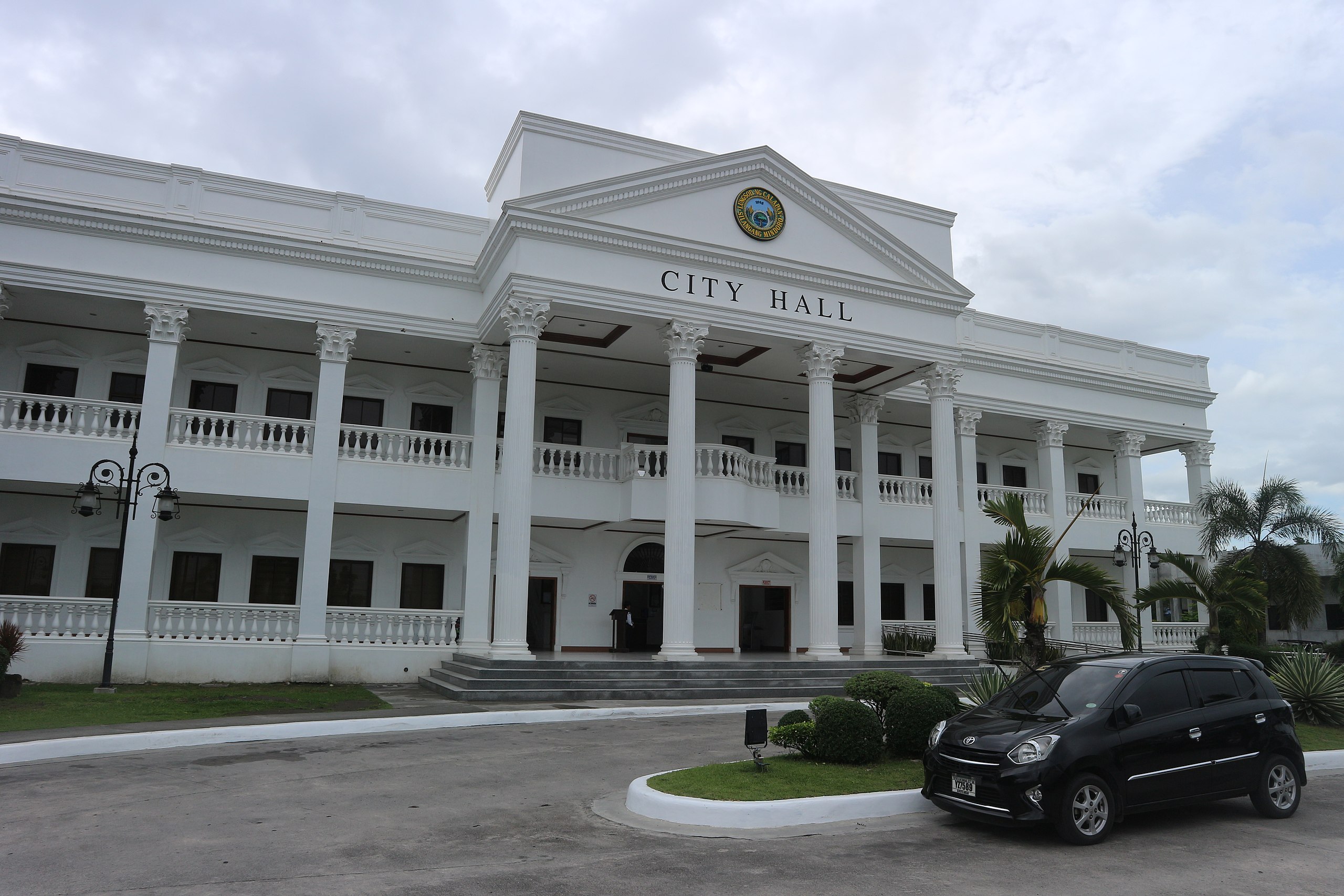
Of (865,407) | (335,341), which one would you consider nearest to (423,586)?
(335,341)

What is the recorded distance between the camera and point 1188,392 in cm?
2984

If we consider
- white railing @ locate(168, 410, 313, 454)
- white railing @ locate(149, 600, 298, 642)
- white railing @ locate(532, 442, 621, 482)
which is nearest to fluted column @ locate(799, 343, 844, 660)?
white railing @ locate(532, 442, 621, 482)

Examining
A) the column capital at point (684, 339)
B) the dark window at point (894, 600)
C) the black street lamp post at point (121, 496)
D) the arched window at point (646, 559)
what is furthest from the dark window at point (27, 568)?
the dark window at point (894, 600)

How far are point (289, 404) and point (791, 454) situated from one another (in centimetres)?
1389

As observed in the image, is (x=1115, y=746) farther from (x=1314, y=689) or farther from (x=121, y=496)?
(x=121, y=496)

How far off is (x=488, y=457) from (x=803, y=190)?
9.51m

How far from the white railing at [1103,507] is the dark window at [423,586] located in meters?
18.9

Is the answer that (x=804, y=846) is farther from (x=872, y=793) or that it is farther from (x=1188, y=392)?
(x=1188, y=392)

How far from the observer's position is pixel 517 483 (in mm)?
18000

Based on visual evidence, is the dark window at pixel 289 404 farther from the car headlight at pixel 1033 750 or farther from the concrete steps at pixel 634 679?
the car headlight at pixel 1033 750

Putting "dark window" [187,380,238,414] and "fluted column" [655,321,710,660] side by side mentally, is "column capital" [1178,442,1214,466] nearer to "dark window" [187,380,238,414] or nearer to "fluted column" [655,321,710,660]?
"fluted column" [655,321,710,660]

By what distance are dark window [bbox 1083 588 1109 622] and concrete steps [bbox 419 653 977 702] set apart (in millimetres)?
13384

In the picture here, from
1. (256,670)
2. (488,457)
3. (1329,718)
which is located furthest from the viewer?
(488,457)

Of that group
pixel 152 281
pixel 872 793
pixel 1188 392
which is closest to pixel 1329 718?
pixel 872 793
